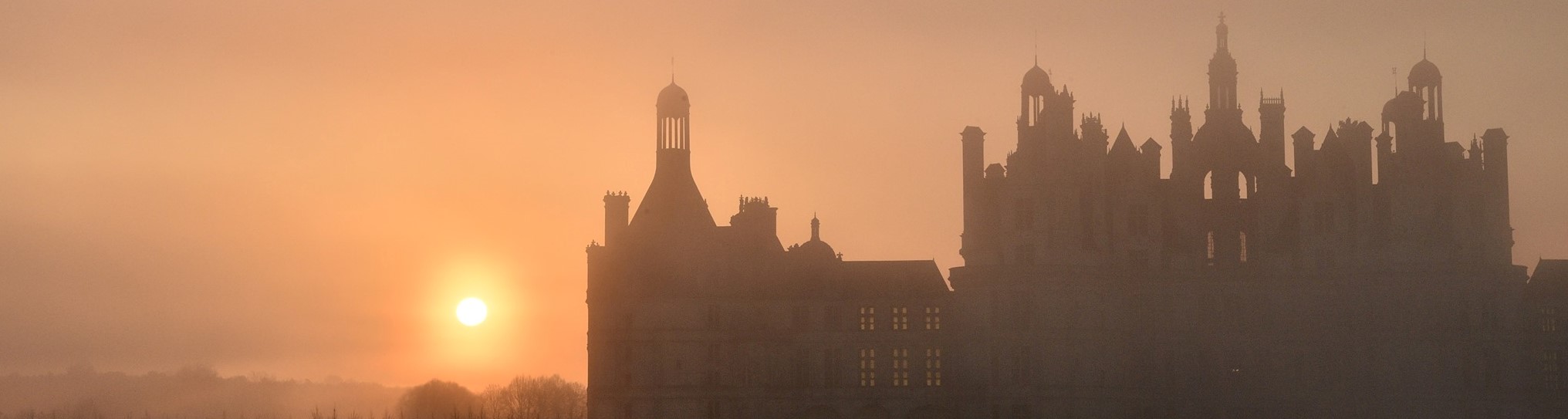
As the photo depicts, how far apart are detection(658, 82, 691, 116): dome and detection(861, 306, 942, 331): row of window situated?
16.8 m

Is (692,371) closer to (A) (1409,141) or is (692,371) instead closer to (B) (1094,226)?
(B) (1094,226)

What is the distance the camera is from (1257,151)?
113 metres

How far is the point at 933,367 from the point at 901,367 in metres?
1.58

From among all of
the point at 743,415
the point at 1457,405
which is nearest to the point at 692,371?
the point at 743,415

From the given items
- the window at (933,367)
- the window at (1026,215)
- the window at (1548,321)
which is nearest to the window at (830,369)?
the window at (933,367)

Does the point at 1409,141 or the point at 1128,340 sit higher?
the point at 1409,141

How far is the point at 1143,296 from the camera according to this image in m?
112

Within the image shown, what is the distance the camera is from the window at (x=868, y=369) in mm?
113875

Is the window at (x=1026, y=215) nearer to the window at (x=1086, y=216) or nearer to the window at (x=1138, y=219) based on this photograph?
the window at (x=1086, y=216)

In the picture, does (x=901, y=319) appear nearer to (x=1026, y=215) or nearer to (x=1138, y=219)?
(x=1026, y=215)

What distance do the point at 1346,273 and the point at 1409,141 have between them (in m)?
7.06

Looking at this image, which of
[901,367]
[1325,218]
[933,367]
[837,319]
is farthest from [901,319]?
[1325,218]

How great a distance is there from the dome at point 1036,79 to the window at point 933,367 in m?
13.9

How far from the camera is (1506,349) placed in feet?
361
